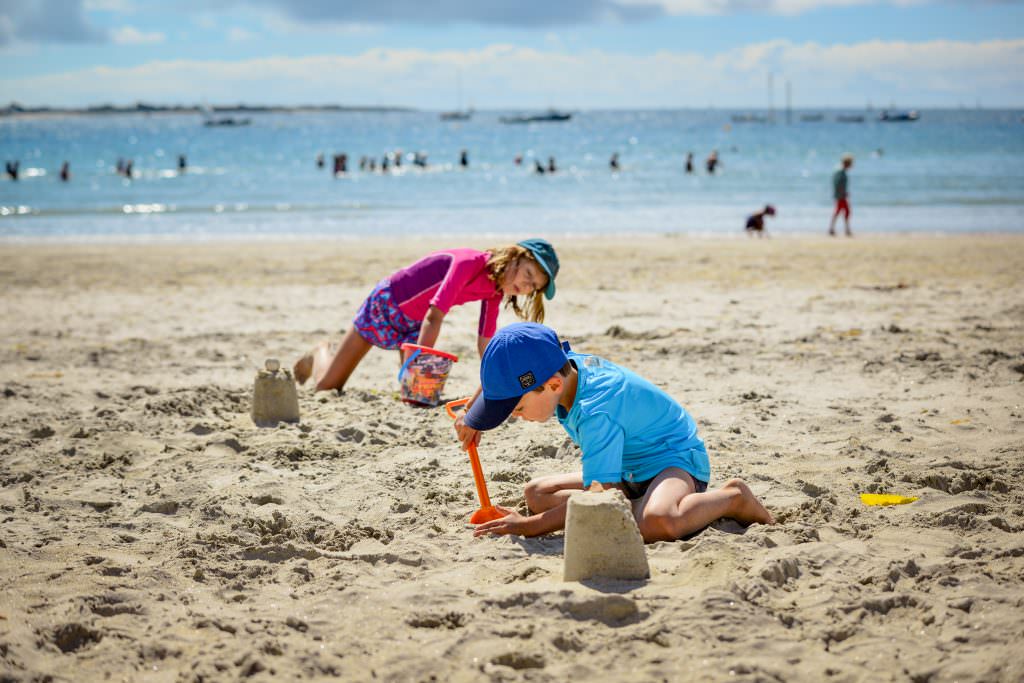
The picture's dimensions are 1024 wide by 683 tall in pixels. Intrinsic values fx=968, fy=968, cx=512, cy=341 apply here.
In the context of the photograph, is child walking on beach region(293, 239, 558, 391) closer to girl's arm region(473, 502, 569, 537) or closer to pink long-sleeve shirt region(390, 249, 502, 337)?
pink long-sleeve shirt region(390, 249, 502, 337)

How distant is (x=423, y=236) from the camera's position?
1836cm

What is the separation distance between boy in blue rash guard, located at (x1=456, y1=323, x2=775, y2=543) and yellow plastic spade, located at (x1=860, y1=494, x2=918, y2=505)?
543 millimetres

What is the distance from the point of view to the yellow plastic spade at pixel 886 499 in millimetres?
4055

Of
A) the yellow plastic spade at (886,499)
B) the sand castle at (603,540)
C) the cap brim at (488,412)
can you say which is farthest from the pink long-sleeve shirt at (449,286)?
the sand castle at (603,540)

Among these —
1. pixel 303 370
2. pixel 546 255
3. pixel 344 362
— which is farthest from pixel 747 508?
pixel 303 370

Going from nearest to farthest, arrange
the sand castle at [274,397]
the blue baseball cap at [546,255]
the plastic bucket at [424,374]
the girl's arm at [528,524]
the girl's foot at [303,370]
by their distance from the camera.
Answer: the girl's arm at [528,524] → the blue baseball cap at [546,255] → the sand castle at [274,397] → the plastic bucket at [424,374] → the girl's foot at [303,370]

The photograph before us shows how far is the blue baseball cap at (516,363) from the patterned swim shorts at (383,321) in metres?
2.99

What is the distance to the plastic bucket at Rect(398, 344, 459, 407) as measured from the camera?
582cm

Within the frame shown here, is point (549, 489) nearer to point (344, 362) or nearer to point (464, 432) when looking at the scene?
point (464, 432)

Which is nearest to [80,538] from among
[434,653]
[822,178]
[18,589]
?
[18,589]

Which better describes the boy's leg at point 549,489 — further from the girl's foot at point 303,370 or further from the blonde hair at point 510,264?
the girl's foot at point 303,370

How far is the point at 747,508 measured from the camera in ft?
12.3

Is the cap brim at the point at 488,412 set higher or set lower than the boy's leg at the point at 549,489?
higher

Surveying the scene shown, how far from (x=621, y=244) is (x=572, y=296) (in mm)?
5699
